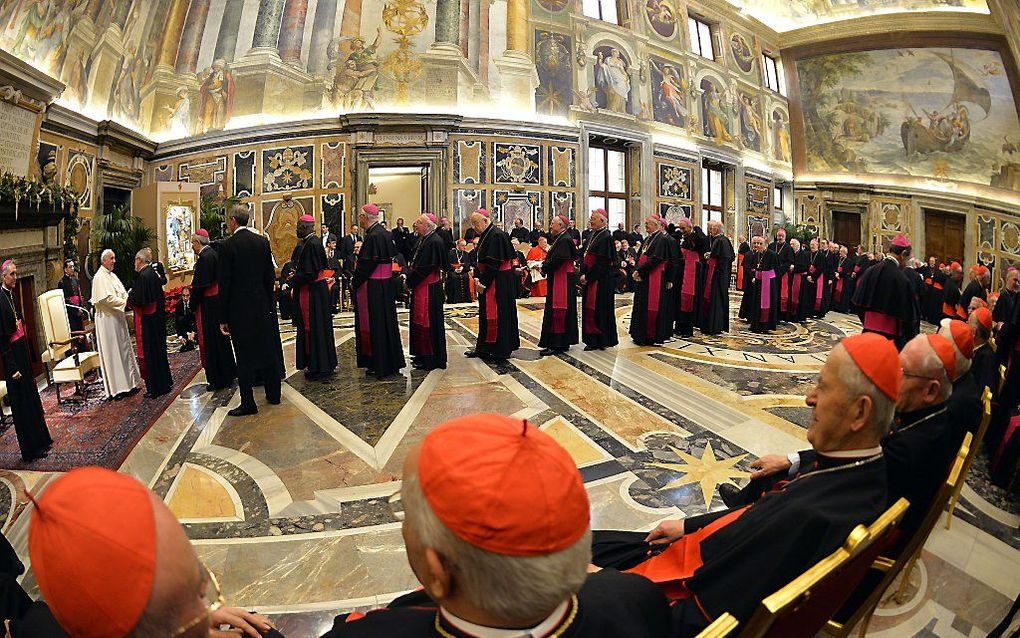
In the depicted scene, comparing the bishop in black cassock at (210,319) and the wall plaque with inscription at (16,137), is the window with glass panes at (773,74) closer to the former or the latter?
the bishop in black cassock at (210,319)

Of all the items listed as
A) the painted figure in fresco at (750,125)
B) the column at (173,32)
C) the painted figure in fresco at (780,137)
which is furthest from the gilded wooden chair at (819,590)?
the painted figure in fresco at (780,137)

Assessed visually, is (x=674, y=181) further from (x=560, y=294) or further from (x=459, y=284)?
(x=560, y=294)

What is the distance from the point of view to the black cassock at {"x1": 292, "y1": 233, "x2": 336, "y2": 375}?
21.6 feet

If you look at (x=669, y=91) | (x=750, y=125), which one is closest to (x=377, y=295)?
(x=669, y=91)

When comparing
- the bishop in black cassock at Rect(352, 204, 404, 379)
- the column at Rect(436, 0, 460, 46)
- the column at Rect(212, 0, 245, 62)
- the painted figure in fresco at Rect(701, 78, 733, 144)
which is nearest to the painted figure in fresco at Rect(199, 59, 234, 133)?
the column at Rect(212, 0, 245, 62)

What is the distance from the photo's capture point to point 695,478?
13.0ft

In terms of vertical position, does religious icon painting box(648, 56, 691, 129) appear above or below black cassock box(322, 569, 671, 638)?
above

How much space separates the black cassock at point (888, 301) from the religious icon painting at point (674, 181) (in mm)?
12326

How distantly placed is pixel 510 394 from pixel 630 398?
4.13 ft

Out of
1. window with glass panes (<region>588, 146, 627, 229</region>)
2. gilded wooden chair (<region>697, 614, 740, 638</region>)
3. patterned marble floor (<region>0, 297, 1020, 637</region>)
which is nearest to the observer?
gilded wooden chair (<region>697, 614, 740, 638</region>)

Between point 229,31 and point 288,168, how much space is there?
402cm

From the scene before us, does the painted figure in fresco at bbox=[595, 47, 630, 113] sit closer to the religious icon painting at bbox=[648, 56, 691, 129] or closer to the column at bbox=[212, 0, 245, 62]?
the religious icon painting at bbox=[648, 56, 691, 129]

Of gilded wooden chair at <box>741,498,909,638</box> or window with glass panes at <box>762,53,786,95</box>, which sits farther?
window with glass panes at <box>762,53,786,95</box>

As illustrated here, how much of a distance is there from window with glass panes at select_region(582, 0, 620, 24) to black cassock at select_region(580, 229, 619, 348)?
1157 cm
